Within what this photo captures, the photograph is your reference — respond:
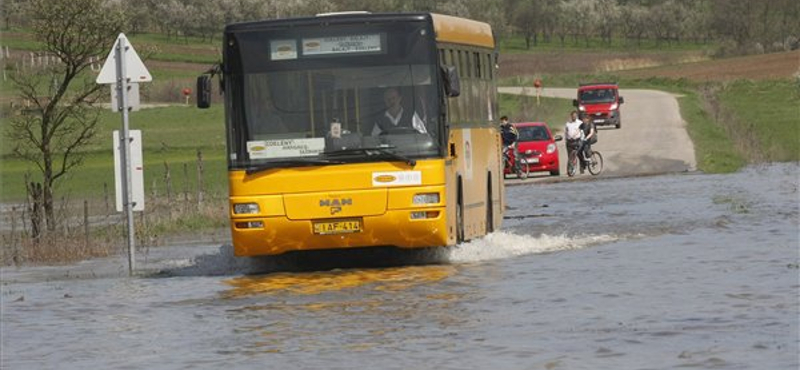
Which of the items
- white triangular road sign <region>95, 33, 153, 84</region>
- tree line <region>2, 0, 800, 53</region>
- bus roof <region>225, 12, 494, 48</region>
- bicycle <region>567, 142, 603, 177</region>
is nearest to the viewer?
bus roof <region>225, 12, 494, 48</region>

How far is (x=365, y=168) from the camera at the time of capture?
2216 centimetres

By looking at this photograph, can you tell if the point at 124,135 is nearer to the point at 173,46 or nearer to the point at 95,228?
the point at 95,228

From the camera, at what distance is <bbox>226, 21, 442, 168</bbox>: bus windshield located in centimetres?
2220

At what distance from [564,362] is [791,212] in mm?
18342

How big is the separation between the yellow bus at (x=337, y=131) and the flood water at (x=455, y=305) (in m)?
0.55

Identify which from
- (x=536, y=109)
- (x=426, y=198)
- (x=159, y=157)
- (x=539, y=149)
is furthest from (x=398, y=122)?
(x=536, y=109)

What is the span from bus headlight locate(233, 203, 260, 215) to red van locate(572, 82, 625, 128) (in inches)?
2094

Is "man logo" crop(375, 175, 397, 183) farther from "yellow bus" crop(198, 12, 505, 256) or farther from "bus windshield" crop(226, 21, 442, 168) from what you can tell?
"bus windshield" crop(226, 21, 442, 168)

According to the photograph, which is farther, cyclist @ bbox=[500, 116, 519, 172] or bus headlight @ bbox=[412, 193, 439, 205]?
cyclist @ bbox=[500, 116, 519, 172]

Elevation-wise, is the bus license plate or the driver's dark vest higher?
the driver's dark vest

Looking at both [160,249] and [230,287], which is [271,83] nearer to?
[230,287]

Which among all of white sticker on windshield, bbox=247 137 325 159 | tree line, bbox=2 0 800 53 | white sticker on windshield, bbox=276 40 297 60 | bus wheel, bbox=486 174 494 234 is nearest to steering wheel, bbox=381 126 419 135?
white sticker on windshield, bbox=247 137 325 159

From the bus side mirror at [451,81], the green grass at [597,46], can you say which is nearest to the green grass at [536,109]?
the bus side mirror at [451,81]

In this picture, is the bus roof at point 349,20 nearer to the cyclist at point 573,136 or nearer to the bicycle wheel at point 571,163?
the cyclist at point 573,136
